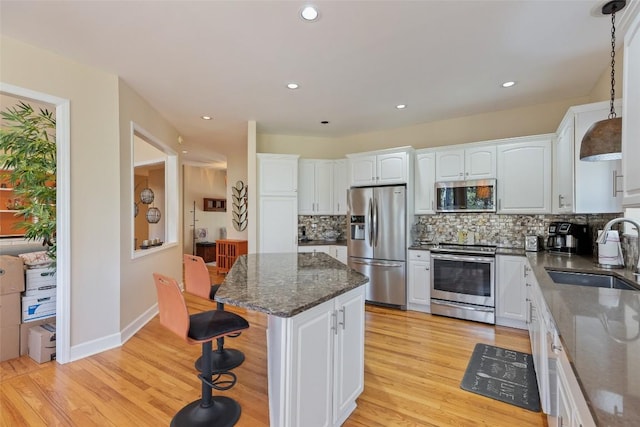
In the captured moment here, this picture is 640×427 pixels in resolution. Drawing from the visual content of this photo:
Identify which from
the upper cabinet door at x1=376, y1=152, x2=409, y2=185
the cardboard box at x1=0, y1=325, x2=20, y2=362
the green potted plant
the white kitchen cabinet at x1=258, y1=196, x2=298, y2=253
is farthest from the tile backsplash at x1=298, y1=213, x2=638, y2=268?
the cardboard box at x1=0, y1=325, x2=20, y2=362

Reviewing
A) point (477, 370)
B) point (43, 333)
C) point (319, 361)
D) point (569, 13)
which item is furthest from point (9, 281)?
point (569, 13)

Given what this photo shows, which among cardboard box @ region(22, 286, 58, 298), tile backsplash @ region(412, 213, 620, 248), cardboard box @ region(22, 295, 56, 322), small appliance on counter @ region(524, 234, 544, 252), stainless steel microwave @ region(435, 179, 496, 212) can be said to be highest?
stainless steel microwave @ region(435, 179, 496, 212)

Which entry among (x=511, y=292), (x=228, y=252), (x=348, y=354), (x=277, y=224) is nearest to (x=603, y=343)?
(x=348, y=354)

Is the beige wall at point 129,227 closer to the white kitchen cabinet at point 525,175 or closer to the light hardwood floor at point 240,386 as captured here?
the light hardwood floor at point 240,386

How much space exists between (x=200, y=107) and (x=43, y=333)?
9.58 feet

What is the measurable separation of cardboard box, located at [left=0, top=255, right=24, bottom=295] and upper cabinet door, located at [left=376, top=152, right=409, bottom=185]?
4181 mm

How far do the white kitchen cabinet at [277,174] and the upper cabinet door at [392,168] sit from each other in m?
1.31

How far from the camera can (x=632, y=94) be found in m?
1.47

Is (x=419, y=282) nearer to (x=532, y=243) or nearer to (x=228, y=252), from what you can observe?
(x=532, y=243)

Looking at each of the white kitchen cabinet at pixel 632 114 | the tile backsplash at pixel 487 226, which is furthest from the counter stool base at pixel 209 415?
the tile backsplash at pixel 487 226

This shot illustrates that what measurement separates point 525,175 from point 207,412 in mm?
4119

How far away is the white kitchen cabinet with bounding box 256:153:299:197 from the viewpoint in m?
4.72

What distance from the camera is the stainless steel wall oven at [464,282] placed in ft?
12.2

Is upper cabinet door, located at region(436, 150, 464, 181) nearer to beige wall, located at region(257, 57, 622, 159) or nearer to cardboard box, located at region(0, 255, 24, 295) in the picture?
beige wall, located at region(257, 57, 622, 159)
